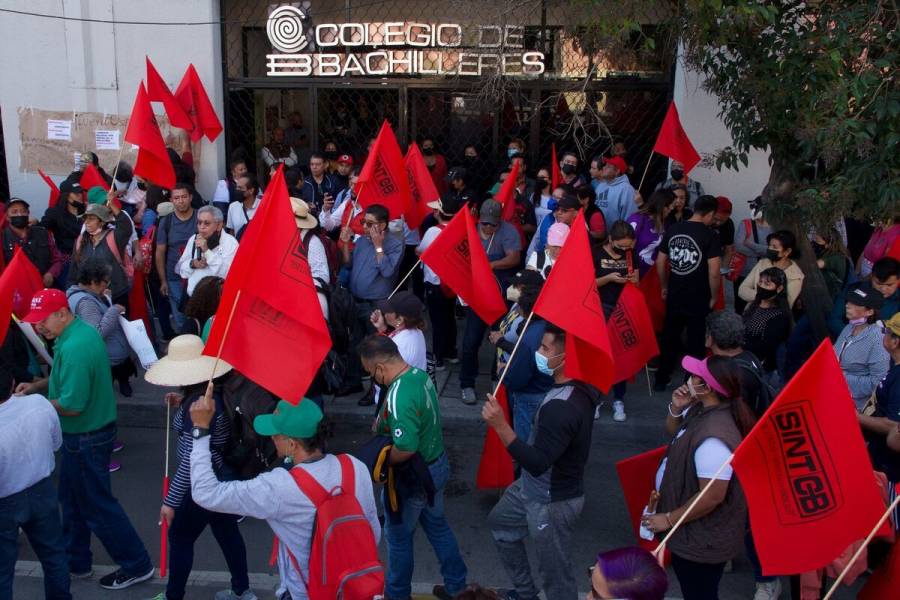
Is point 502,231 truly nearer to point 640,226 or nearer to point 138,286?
point 640,226

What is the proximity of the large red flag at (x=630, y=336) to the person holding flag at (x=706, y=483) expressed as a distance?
229 cm

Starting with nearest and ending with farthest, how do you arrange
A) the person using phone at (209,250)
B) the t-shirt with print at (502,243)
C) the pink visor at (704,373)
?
the pink visor at (704,373)
the person using phone at (209,250)
the t-shirt with print at (502,243)

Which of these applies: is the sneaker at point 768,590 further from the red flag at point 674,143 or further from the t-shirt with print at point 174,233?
the t-shirt with print at point 174,233

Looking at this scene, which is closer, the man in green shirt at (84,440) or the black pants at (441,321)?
the man in green shirt at (84,440)

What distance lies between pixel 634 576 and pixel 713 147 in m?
8.49

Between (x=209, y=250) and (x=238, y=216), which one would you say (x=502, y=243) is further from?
(x=238, y=216)

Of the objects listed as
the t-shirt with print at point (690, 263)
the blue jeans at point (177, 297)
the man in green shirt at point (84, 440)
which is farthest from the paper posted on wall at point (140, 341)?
the t-shirt with print at point (690, 263)

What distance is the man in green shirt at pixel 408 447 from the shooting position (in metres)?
4.35

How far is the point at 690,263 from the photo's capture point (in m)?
7.45

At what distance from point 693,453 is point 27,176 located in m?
10.4

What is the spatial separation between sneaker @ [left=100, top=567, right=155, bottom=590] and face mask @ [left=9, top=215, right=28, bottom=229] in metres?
4.39

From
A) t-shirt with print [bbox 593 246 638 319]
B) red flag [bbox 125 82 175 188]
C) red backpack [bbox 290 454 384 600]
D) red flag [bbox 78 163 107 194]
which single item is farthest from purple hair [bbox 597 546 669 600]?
red flag [bbox 78 163 107 194]

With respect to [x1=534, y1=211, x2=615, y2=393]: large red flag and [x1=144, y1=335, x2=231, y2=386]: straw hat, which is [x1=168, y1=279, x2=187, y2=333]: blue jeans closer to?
[x1=144, y1=335, x2=231, y2=386]: straw hat

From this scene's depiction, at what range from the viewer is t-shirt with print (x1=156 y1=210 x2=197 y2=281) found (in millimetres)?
8094
